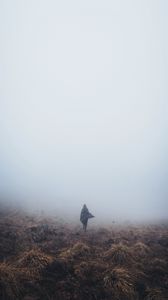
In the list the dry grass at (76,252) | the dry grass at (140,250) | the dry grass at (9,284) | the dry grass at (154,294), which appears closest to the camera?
the dry grass at (9,284)

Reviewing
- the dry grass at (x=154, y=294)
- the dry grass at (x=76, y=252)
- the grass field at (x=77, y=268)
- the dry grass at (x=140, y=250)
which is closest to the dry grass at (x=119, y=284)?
the grass field at (x=77, y=268)

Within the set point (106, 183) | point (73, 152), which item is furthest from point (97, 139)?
point (106, 183)

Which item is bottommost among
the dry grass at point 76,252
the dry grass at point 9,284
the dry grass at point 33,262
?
the dry grass at point 9,284

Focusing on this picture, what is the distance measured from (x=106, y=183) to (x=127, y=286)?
37.7 metres

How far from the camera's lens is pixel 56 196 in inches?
1350

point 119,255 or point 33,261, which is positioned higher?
point 119,255

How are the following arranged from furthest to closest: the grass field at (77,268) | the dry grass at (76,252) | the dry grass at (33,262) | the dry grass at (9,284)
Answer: the dry grass at (76,252) < the dry grass at (33,262) < the grass field at (77,268) < the dry grass at (9,284)

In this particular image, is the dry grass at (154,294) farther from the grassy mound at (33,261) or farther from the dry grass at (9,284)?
the dry grass at (9,284)

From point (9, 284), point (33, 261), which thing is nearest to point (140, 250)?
point (33, 261)

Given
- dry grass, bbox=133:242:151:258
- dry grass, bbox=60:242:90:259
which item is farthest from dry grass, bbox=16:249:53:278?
dry grass, bbox=133:242:151:258

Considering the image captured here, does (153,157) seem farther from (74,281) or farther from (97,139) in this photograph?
(74,281)

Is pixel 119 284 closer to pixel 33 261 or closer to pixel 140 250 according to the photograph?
pixel 33 261

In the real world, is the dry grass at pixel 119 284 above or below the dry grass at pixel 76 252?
below

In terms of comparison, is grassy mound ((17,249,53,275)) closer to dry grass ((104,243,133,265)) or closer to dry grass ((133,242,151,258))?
dry grass ((104,243,133,265))
